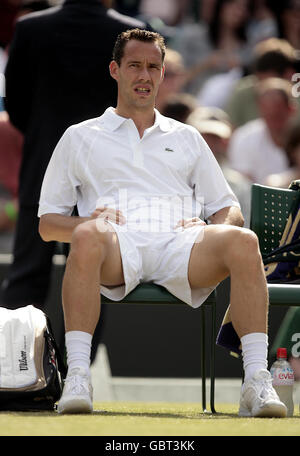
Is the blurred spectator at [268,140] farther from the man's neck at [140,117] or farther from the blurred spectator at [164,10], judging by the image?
the man's neck at [140,117]

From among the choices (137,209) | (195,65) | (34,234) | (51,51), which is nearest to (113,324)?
(34,234)

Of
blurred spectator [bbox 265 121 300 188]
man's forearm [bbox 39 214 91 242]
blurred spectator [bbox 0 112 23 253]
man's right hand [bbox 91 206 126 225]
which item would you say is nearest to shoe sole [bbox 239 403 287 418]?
man's right hand [bbox 91 206 126 225]

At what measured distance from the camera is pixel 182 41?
9945mm

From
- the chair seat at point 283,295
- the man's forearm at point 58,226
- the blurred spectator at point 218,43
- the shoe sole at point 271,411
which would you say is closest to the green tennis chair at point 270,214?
the chair seat at point 283,295

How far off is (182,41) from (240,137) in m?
1.93

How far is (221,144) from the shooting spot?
7.45 meters

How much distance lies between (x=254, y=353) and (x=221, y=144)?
3.21m

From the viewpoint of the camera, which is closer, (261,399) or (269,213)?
(261,399)

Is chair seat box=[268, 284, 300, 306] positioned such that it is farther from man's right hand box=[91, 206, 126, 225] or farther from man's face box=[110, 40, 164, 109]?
man's face box=[110, 40, 164, 109]

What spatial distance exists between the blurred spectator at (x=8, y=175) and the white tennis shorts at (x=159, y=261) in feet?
7.68

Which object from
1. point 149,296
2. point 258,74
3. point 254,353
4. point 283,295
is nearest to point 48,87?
point 149,296

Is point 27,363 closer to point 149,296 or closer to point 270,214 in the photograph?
point 149,296

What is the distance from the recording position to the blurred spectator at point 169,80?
8312 millimetres

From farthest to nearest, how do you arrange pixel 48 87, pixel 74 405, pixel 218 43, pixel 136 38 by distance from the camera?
pixel 218 43, pixel 48 87, pixel 136 38, pixel 74 405
